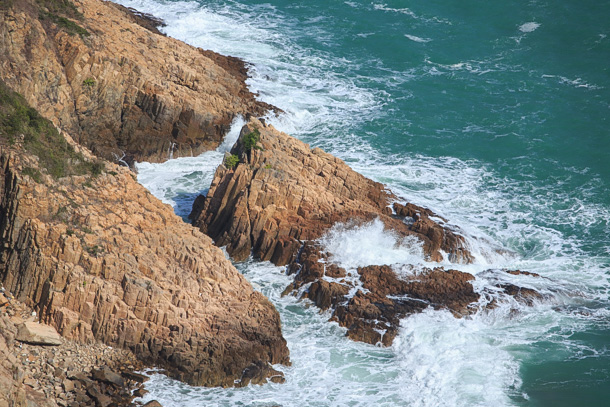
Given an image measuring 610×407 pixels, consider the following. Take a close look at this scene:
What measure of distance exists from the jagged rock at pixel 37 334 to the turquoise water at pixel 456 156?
12.7 feet

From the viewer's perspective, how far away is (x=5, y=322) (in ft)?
83.4

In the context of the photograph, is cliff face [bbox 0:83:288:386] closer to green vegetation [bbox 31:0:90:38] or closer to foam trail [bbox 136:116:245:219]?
foam trail [bbox 136:116:245:219]

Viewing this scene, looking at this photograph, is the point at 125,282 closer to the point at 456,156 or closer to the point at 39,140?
the point at 39,140

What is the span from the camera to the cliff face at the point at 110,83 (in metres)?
41.0

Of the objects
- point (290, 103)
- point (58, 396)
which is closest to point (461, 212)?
point (290, 103)

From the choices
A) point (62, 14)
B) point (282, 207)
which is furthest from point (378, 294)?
point (62, 14)

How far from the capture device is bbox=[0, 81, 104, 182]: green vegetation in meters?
29.1

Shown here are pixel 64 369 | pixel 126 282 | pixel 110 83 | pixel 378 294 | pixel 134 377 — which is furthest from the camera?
pixel 110 83

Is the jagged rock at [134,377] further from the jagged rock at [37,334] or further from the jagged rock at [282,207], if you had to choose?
the jagged rock at [282,207]

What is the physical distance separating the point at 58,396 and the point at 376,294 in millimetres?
14439

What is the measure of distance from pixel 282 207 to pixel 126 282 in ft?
34.8

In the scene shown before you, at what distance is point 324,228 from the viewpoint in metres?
35.9

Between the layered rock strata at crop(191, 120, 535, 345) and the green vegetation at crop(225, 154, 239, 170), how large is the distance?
61 mm

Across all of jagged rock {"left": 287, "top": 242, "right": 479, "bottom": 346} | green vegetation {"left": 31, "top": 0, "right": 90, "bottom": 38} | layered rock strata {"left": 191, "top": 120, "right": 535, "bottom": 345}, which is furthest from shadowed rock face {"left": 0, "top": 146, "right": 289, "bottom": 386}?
green vegetation {"left": 31, "top": 0, "right": 90, "bottom": 38}
